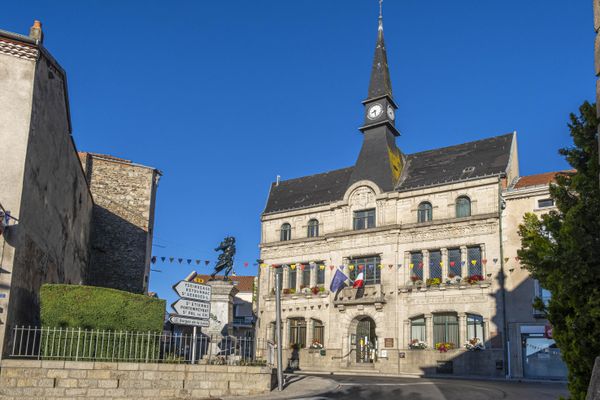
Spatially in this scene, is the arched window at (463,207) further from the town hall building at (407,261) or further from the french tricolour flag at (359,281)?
the french tricolour flag at (359,281)

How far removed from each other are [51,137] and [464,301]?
20330 millimetres

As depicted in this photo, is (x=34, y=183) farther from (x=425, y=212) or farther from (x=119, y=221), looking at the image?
(x=425, y=212)

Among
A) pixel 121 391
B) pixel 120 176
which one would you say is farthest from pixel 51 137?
pixel 120 176

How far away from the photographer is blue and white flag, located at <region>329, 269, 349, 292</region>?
30750 mm

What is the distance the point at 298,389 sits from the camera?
1567 centimetres

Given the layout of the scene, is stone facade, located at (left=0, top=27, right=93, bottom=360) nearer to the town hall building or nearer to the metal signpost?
the metal signpost

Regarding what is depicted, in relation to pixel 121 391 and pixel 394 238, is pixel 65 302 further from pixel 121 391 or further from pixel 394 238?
pixel 394 238

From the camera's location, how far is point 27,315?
1491 cm

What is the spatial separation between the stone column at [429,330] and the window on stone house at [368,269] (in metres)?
3.51

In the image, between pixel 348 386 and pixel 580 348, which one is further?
pixel 348 386

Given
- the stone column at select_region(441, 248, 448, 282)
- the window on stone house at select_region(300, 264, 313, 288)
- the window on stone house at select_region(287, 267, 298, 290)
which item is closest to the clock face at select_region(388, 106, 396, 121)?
the stone column at select_region(441, 248, 448, 282)

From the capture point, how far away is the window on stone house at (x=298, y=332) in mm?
33188

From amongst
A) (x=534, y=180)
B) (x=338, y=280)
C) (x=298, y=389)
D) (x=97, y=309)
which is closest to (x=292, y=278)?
(x=338, y=280)

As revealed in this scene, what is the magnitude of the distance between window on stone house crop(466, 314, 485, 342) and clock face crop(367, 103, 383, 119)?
539 inches
